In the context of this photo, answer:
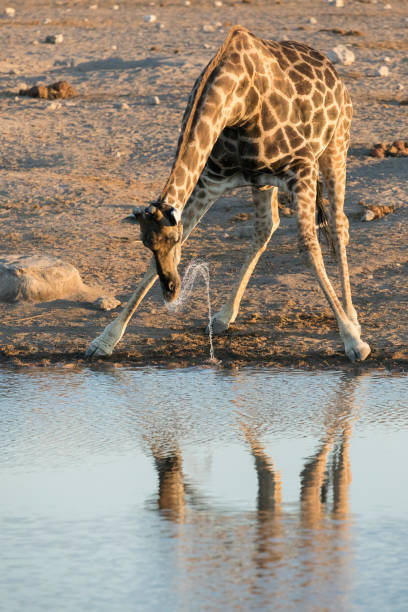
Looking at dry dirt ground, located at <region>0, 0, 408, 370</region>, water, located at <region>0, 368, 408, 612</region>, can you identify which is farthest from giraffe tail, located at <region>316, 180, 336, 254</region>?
water, located at <region>0, 368, 408, 612</region>

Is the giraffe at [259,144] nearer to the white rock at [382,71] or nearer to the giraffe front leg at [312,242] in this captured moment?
the giraffe front leg at [312,242]

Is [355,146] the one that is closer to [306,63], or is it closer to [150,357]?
[306,63]

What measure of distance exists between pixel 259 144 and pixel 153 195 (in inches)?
162

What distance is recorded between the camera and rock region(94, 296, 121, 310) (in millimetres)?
8328

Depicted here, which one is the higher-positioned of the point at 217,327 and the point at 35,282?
the point at 35,282

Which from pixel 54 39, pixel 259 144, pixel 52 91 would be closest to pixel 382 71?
pixel 52 91

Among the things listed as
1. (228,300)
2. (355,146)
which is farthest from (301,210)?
(355,146)

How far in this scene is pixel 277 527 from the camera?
14.9 ft

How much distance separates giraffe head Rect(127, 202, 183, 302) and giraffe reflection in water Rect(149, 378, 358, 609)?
44.2 inches

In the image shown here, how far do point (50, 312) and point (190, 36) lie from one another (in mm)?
10528

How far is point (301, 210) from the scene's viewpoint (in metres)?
7.37

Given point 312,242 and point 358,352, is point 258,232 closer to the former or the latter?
point 312,242

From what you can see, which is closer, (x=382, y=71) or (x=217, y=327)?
(x=217, y=327)

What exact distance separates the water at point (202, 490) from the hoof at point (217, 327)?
92 centimetres
